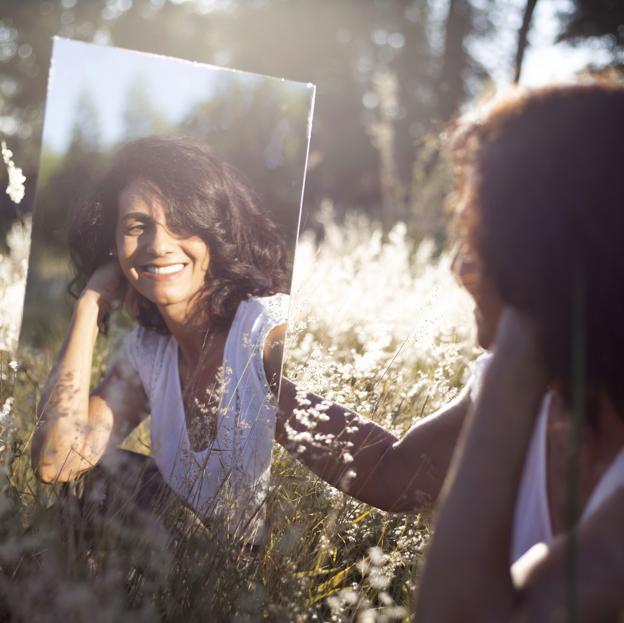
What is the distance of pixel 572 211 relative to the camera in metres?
1.07

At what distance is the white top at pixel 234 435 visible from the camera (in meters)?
1.73

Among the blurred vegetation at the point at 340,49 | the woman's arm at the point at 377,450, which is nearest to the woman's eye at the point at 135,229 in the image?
the woman's arm at the point at 377,450

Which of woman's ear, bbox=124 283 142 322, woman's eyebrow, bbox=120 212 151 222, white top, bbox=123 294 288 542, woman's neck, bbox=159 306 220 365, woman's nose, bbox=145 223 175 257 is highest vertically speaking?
woman's eyebrow, bbox=120 212 151 222

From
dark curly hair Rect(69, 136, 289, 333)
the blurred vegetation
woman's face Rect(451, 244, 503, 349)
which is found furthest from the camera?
the blurred vegetation

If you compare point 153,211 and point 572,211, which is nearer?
point 572,211

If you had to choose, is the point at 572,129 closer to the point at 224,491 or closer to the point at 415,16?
the point at 224,491

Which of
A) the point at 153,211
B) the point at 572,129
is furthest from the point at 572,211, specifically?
the point at 153,211

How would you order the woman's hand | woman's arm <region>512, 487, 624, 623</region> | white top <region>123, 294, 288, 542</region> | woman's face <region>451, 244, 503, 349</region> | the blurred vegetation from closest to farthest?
woman's arm <region>512, 487, 624, 623</region>
woman's face <region>451, 244, 503, 349</region>
white top <region>123, 294, 288, 542</region>
the woman's hand
the blurred vegetation

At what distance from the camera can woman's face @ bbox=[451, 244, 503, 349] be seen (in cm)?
128

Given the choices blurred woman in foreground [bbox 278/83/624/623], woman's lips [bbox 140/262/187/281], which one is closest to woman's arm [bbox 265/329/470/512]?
woman's lips [bbox 140/262/187/281]

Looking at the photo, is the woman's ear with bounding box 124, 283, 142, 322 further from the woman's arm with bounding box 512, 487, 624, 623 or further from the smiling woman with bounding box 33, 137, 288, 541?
the woman's arm with bounding box 512, 487, 624, 623

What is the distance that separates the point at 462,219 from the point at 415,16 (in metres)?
21.6

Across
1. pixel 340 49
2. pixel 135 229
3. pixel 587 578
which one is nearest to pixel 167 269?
pixel 135 229

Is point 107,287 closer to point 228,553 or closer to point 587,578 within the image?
point 228,553
